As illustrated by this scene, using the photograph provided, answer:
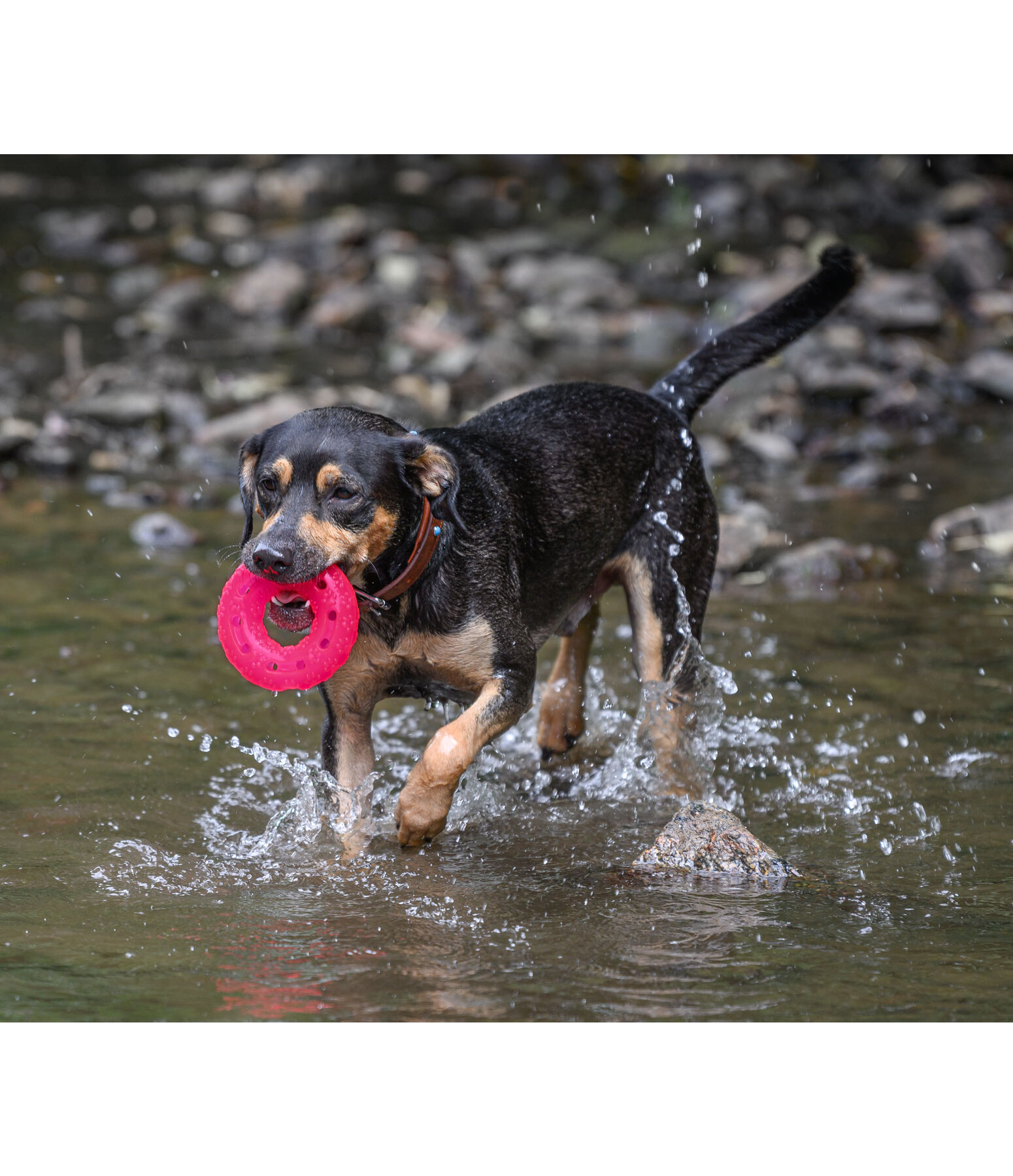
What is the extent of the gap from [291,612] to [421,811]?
2.87ft

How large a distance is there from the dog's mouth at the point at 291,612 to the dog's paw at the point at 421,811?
712 mm

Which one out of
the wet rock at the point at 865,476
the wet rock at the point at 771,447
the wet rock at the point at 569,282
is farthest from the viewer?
the wet rock at the point at 569,282

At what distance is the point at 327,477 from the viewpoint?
15.0 ft

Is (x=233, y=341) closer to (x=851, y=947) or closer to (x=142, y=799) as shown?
(x=142, y=799)

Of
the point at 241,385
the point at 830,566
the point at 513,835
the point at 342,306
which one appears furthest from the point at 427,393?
the point at 513,835

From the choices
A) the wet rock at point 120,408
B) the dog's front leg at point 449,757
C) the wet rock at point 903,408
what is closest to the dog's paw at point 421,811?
the dog's front leg at point 449,757

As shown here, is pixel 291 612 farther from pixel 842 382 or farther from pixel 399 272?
pixel 399 272

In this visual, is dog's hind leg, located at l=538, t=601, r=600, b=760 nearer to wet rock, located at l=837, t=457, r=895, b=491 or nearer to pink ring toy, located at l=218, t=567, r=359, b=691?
pink ring toy, located at l=218, t=567, r=359, b=691

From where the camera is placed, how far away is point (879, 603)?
7938mm

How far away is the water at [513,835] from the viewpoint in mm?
3975

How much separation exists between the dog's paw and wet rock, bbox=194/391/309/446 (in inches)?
251

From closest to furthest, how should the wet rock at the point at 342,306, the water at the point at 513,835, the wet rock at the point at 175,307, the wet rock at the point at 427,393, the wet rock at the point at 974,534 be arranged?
the water at the point at 513,835 < the wet rock at the point at 974,534 < the wet rock at the point at 427,393 < the wet rock at the point at 342,306 < the wet rock at the point at 175,307

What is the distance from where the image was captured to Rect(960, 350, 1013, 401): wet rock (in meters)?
12.1

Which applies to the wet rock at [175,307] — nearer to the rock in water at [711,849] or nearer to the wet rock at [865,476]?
the wet rock at [865,476]
